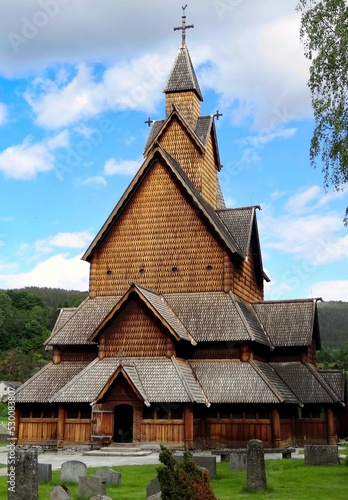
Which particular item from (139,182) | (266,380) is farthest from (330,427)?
(139,182)

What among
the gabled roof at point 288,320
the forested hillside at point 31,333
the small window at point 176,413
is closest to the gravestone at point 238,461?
the small window at point 176,413

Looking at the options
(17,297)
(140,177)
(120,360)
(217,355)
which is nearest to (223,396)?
(217,355)

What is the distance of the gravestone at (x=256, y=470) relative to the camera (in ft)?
51.3

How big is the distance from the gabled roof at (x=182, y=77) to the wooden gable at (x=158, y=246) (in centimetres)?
562

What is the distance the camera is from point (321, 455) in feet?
67.8

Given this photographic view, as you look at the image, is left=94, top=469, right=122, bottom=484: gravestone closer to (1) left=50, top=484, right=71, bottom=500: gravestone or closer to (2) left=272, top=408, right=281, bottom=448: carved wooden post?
(1) left=50, top=484, right=71, bottom=500: gravestone

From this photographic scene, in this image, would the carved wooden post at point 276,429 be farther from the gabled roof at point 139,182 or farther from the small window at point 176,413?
the gabled roof at point 139,182

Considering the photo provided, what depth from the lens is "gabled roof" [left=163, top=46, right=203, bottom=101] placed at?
119 ft

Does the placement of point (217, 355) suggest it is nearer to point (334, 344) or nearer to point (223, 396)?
point (223, 396)

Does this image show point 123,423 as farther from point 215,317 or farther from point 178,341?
point 215,317

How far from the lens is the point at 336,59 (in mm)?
19406

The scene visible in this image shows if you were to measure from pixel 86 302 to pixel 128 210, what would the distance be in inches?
192

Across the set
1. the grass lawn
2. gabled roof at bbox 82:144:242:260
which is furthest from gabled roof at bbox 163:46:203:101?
the grass lawn

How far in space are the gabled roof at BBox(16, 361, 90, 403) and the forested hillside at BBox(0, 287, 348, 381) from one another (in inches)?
2045
